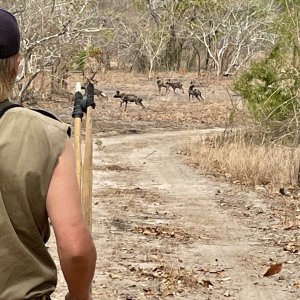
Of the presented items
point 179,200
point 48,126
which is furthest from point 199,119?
point 48,126

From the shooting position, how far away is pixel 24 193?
5.63ft

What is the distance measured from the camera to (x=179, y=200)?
1039 cm

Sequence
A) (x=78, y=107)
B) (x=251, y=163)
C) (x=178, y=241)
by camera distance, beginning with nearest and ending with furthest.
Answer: (x=78, y=107) < (x=178, y=241) < (x=251, y=163)

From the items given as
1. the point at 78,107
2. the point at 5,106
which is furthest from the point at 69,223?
the point at 78,107

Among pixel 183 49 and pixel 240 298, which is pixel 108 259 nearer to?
pixel 240 298

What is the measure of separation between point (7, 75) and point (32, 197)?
0.95 feet

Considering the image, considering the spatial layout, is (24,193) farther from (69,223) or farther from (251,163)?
(251,163)

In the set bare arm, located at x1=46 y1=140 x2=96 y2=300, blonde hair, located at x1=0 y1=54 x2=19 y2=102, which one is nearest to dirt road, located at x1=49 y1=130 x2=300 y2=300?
bare arm, located at x1=46 y1=140 x2=96 y2=300

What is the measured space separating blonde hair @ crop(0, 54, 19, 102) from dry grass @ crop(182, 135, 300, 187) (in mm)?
9851

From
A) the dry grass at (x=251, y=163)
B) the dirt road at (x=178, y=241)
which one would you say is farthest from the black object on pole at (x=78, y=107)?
the dry grass at (x=251, y=163)

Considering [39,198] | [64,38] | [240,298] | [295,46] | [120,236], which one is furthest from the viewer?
[64,38]

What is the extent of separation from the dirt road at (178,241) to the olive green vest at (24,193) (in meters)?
3.87

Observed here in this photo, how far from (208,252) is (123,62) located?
4086cm

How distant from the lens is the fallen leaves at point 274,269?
6.50 m
